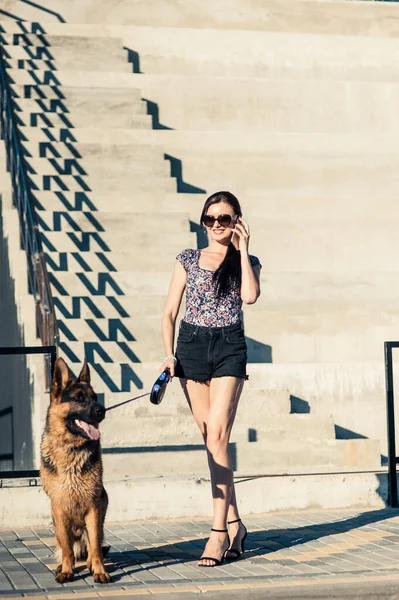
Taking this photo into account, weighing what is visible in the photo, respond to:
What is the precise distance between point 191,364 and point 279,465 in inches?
133

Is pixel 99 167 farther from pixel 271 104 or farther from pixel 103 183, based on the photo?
pixel 271 104

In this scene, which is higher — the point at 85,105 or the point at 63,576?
the point at 85,105

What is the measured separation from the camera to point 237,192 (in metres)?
16.1

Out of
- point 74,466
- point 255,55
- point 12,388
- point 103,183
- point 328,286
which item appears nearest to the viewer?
point 74,466

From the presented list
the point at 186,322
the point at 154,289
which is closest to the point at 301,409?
the point at 154,289

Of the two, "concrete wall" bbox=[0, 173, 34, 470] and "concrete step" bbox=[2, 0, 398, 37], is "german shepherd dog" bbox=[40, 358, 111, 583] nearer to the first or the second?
"concrete wall" bbox=[0, 173, 34, 470]

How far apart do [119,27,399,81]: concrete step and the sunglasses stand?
11.0 m

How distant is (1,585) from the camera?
7.22 m

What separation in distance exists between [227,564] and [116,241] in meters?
6.82

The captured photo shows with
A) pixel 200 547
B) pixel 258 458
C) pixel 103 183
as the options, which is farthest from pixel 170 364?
pixel 103 183

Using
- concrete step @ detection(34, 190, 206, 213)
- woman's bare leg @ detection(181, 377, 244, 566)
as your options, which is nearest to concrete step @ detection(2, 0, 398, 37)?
concrete step @ detection(34, 190, 206, 213)

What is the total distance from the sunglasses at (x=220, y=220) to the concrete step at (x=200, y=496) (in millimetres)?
2709

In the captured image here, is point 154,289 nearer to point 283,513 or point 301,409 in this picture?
point 301,409

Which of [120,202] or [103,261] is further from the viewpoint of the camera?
[120,202]
